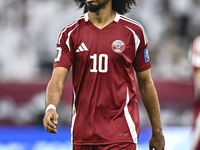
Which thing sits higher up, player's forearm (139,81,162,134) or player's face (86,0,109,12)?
player's face (86,0,109,12)

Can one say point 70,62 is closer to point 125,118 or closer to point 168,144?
point 125,118

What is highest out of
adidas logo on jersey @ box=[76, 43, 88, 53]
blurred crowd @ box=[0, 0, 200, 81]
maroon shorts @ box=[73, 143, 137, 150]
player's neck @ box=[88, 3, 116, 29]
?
blurred crowd @ box=[0, 0, 200, 81]

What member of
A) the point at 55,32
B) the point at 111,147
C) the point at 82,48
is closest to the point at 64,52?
the point at 82,48

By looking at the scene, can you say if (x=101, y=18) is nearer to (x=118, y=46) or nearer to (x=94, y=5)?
(x=94, y=5)

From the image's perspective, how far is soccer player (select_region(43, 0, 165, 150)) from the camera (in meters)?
3.78

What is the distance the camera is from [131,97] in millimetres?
3871

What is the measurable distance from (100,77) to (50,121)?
698 millimetres

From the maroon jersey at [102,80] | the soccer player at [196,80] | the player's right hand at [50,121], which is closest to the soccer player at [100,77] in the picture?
the maroon jersey at [102,80]

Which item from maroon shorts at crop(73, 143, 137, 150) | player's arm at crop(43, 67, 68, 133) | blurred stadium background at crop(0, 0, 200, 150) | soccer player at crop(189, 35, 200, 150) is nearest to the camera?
soccer player at crop(189, 35, 200, 150)

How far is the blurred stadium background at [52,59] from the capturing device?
27.8 feet

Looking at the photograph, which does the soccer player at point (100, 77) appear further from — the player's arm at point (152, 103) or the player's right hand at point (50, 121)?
the player's right hand at point (50, 121)

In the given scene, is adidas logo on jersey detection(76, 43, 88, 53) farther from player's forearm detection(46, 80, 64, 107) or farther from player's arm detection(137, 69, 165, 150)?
player's arm detection(137, 69, 165, 150)

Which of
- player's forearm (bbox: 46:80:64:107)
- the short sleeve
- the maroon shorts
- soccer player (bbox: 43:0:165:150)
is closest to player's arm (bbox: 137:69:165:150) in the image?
soccer player (bbox: 43:0:165:150)

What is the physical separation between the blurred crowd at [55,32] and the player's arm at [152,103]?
16.7 ft
